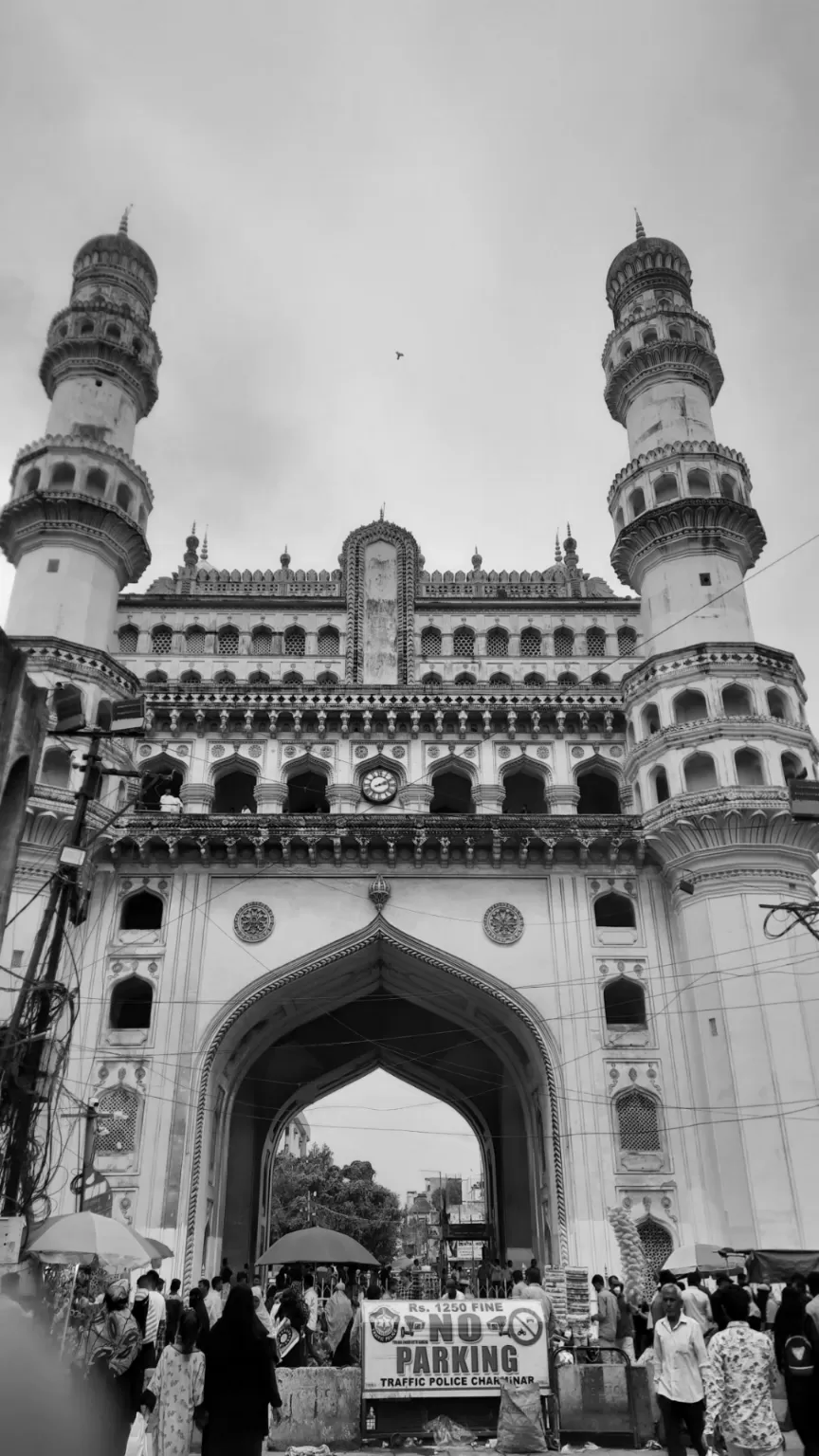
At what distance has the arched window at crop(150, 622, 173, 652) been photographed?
93.5 ft

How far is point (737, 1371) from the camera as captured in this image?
7.28m

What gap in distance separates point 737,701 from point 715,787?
7.99ft

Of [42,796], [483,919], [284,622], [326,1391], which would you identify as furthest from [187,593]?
[326,1391]

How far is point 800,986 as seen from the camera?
21594mm

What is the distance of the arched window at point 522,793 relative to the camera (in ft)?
90.4

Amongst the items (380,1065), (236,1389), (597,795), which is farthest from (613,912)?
(236,1389)

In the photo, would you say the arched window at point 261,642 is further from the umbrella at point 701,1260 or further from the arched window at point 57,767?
the umbrella at point 701,1260

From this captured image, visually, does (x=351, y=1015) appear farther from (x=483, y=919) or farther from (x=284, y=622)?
(x=284, y=622)

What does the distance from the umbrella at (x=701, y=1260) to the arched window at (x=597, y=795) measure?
11.8 metres

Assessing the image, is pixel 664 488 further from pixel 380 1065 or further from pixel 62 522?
pixel 380 1065

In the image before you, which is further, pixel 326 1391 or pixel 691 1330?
pixel 326 1391

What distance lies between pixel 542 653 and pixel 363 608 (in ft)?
15.6

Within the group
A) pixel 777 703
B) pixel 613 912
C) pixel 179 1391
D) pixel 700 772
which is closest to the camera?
pixel 179 1391

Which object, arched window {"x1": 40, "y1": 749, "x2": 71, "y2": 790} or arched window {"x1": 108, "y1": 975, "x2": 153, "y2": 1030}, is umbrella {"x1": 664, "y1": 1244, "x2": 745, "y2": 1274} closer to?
arched window {"x1": 108, "y1": 975, "x2": 153, "y2": 1030}
